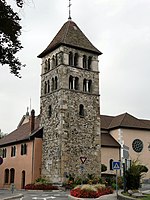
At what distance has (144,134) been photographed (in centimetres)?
4769

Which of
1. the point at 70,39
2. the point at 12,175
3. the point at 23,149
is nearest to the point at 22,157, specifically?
the point at 23,149

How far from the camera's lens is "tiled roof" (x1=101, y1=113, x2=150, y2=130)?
4653 cm

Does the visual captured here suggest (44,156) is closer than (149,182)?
Yes

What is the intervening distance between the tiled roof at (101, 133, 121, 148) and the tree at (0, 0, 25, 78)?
101ft

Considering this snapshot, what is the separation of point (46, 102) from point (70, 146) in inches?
272

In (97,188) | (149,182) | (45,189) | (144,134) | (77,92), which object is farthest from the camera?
(144,134)

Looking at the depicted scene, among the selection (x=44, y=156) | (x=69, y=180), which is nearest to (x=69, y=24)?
(x=44, y=156)

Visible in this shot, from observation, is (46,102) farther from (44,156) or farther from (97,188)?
(97,188)

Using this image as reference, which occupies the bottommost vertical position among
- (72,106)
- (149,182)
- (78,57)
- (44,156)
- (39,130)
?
(149,182)

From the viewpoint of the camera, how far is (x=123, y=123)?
4647cm

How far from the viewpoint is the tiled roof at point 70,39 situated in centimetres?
4144

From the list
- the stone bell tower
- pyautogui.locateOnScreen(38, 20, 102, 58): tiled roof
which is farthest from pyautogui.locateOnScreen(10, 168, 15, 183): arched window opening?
pyautogui.locateOnScreen(38, 20, 102, 58): tiled roof

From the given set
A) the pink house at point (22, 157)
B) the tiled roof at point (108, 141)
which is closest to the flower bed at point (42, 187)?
the pink house at point (22, 157)

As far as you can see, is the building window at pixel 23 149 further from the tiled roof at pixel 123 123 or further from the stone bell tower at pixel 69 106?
the tiled roof at pixel 123 123
